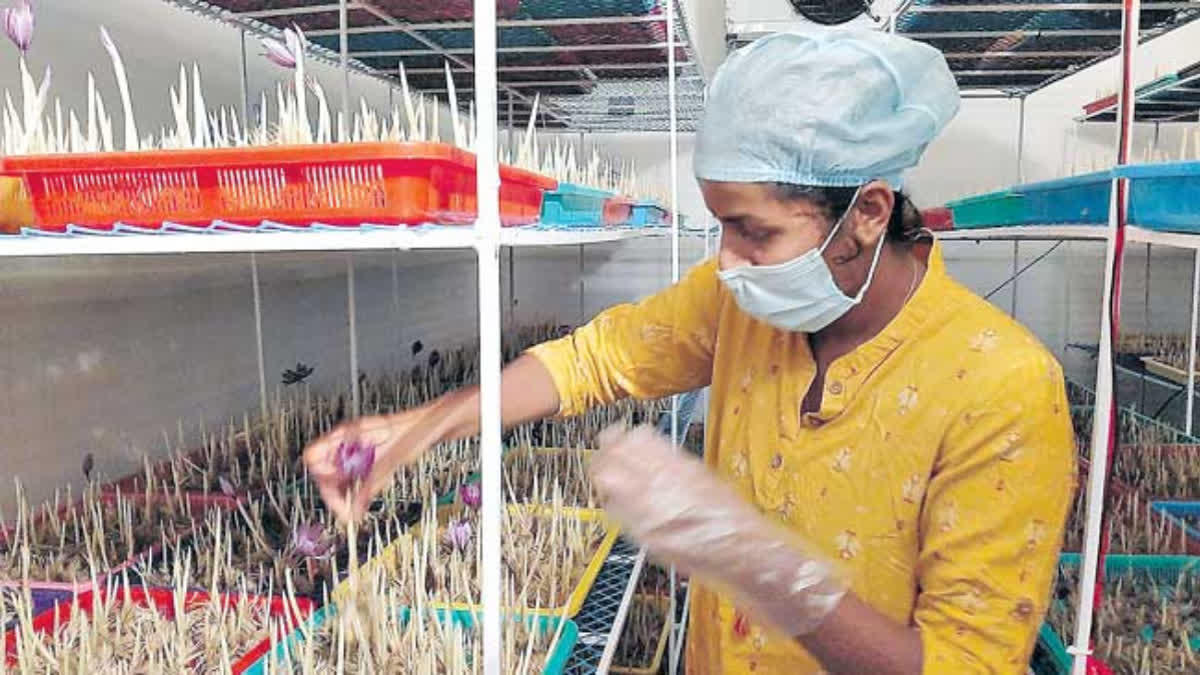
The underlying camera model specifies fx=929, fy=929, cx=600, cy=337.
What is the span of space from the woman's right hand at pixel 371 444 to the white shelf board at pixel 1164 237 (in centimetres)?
89

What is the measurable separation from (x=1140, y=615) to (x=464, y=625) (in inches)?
55.3

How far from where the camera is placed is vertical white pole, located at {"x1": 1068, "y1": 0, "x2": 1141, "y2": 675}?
1150 millimetres

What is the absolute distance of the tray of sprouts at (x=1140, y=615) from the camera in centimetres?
168

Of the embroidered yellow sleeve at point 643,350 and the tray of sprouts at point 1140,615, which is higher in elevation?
the embroidered yellow sleeve at point 643,350

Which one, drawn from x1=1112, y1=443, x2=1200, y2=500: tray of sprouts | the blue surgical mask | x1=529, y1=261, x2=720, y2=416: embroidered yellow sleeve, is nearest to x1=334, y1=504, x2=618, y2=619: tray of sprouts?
x1=529, y1=261, x2=720, y2=416: embroidered yellow sleeve

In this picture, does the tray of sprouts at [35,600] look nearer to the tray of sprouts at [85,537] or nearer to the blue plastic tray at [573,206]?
the tray of sprouts at [85,537]

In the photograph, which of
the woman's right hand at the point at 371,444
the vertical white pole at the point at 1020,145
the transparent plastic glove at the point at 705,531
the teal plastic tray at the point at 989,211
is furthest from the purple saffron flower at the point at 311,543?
the vertical white pole at the point at 1020,145

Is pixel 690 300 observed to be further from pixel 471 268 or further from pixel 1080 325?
pixel 1080 325

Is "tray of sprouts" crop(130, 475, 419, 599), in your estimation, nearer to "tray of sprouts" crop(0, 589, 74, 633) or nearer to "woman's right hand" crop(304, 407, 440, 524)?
"tray of sprouts" crop(0, 589, 74, 633)

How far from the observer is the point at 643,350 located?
1113mm

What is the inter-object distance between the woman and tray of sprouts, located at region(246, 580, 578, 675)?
231 mm

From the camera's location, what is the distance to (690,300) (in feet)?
3.59

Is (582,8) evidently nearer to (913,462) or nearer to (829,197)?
(829,197)

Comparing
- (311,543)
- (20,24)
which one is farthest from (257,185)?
(311,543)
